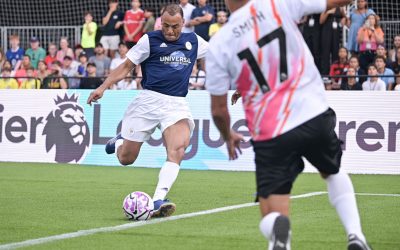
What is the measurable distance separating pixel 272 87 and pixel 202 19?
49.6 ft

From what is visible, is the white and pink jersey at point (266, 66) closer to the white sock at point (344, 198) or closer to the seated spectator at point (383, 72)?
the white sock at point (344, 198)

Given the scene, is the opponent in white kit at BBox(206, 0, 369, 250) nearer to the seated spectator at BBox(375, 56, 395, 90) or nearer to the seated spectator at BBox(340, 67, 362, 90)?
the seated spectator at BBox(340, 67, 362, 90)

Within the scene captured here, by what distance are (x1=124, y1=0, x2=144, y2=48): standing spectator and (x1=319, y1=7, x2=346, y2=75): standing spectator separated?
15.9 ft

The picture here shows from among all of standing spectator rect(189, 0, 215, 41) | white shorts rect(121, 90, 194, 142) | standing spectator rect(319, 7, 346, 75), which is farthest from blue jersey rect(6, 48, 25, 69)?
white shorts rect(121, 90, 194, 142)

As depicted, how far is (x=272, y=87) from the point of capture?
6.57 metres

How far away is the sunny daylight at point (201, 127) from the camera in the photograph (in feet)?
21.6

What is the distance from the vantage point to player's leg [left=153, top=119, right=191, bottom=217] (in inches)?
420

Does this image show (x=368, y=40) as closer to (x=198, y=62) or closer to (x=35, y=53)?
(x=198, y=62)

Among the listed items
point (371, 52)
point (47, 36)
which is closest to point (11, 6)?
point (47, 36)

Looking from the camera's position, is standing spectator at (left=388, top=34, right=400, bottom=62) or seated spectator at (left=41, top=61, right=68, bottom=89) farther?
seated spectator at (left=41, top=61, right=68, bottom=89)

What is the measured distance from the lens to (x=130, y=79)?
2102cm

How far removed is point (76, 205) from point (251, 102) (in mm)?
5815

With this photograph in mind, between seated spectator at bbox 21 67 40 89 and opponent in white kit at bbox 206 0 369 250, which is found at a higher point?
opponent in white kit at bbox 206 0 369 250

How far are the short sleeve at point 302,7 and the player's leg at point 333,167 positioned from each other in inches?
28.2
